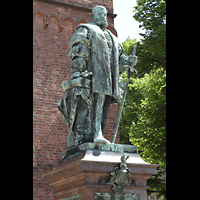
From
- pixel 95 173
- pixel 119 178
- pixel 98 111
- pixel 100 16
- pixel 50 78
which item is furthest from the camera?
pixel 50 78

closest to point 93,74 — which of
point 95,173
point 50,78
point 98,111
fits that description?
point 98,111

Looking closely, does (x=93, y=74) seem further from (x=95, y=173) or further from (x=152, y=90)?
(x=152, y=90)

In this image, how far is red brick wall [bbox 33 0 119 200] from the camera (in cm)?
1078

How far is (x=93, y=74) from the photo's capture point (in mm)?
5828

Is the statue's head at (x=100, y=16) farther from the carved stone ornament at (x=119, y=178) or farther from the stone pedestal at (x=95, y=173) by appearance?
the carved stone ornament at (x=119, y=178)

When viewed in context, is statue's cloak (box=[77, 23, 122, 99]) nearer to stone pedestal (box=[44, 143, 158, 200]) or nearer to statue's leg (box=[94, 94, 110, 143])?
statue's leg (box=[94, 94, 110, 143])

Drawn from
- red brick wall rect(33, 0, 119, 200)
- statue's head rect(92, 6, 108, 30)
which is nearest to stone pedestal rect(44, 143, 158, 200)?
statue's head rect(92, 6, 108, 30)

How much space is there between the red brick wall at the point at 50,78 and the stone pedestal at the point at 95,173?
5082 mm

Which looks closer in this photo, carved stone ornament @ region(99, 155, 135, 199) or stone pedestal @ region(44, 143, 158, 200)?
stone pedestal @ region(44, 143, 158, 200)

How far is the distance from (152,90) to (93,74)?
9.12m

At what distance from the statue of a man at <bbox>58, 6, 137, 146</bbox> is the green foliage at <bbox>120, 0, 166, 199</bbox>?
8.18m
